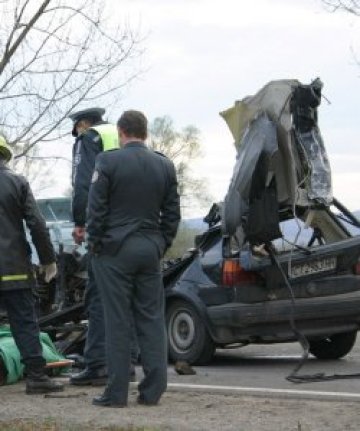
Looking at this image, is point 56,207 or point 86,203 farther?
point 56,207

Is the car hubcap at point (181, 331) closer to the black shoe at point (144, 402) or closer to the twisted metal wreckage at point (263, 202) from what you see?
the twisted metal wreckage at point (263, 202)

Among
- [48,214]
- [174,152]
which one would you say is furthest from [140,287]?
[174,152]

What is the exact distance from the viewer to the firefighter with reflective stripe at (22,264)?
282 inches

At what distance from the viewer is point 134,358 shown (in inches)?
292

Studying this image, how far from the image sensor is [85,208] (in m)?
7.52

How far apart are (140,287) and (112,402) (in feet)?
2.55

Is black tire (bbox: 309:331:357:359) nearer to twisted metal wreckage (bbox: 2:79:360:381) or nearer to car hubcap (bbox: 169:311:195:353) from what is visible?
twisted metal wreckage (bbox: 2:79:360:381)

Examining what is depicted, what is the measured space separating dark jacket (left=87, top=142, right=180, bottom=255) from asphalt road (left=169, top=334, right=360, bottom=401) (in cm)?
174

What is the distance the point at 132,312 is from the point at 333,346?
368cm

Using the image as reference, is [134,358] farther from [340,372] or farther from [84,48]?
[84,48]

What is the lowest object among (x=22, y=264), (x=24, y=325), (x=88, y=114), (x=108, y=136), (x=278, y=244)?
(x=24, y=325)

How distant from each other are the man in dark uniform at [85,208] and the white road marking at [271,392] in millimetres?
459

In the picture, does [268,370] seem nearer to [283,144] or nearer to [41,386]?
[283,144]

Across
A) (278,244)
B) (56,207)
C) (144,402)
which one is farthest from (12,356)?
(56,207)
